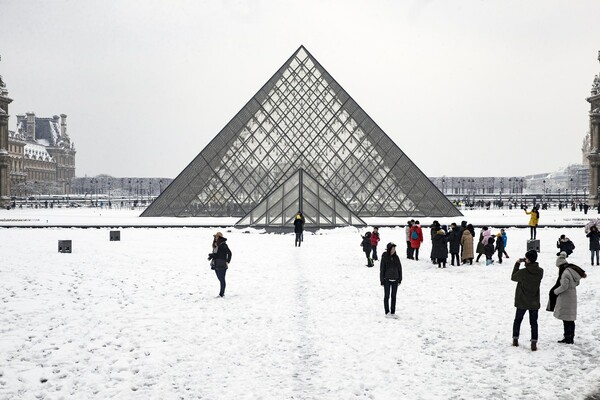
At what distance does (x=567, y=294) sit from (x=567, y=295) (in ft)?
→ 0.04

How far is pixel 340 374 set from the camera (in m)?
6.24

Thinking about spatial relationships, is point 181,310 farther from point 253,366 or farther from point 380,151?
point 380,151

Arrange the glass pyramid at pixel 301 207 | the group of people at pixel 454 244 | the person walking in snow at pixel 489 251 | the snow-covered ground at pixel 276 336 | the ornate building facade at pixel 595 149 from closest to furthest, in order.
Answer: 1. the snow-covered ground at pixel 276 336
2. the group of people at pixel 454 244
3. the person walking in snow at pixel 489 251
4. the glass pyramid at pixel 301 207
5. the ornate building facade at pixel 595 149

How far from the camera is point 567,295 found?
282 inches

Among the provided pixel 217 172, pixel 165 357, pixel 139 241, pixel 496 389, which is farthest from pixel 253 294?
pixel 217 172

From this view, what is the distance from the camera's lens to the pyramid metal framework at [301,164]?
114 feet

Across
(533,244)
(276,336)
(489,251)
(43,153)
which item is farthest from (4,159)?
(276,336)

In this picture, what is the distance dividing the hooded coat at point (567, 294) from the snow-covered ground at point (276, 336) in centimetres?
42

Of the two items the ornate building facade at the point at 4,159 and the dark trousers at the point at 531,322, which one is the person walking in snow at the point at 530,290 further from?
the ornate building facade at the point at 4,159

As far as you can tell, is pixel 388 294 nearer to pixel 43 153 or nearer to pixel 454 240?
pixel 454 240

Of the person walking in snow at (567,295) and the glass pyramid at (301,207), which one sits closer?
the person walking in snow at (567,295)

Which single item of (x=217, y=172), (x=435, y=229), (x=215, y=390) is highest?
(x=217, y=172)

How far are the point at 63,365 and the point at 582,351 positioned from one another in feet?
20.3

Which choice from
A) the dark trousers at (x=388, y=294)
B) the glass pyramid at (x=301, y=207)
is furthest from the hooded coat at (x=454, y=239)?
the glass pyramid at (x=301, y=207)
